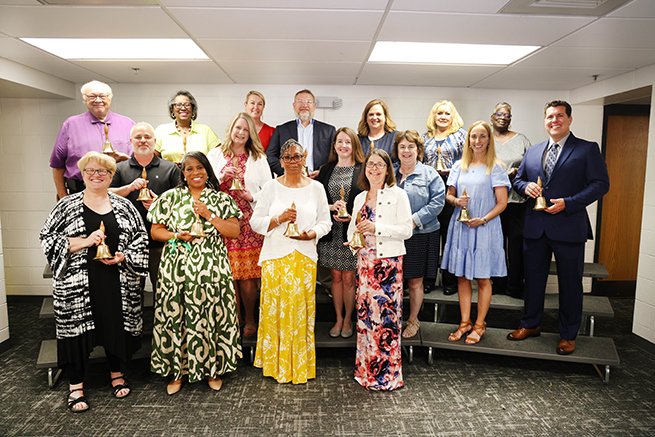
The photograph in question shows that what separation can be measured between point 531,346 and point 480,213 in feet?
4.30

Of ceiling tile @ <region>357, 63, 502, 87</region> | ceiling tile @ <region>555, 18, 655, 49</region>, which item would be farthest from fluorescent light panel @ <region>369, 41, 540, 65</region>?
ceiling tile @ <region>555, 18, 655, 49</region>

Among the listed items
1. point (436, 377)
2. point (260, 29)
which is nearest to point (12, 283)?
point (260, 29)

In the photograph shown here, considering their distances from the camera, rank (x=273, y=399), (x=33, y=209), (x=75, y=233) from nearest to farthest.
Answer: (x=75, y=233)
(x=273, y=399)
(x=33, y=209)

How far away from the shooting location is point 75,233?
2852 mm

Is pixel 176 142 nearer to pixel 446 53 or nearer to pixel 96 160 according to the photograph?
pixel 96 160

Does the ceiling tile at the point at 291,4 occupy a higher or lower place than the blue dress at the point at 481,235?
higher

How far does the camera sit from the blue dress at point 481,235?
136 inches

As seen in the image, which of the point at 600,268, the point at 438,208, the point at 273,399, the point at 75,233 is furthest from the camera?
the point at 600,268

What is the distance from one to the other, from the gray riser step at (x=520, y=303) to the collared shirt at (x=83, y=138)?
344 centimetres

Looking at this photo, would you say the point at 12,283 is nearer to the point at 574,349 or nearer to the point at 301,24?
the point at 301,24

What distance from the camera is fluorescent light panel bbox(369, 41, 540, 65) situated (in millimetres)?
3735

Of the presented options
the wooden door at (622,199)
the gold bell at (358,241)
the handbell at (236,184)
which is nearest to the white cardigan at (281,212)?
the handbell at (236,184)

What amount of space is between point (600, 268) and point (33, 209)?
7384 mm

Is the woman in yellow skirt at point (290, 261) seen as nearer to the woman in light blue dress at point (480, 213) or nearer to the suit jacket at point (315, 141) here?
the suit jacket at point (315, 141)
